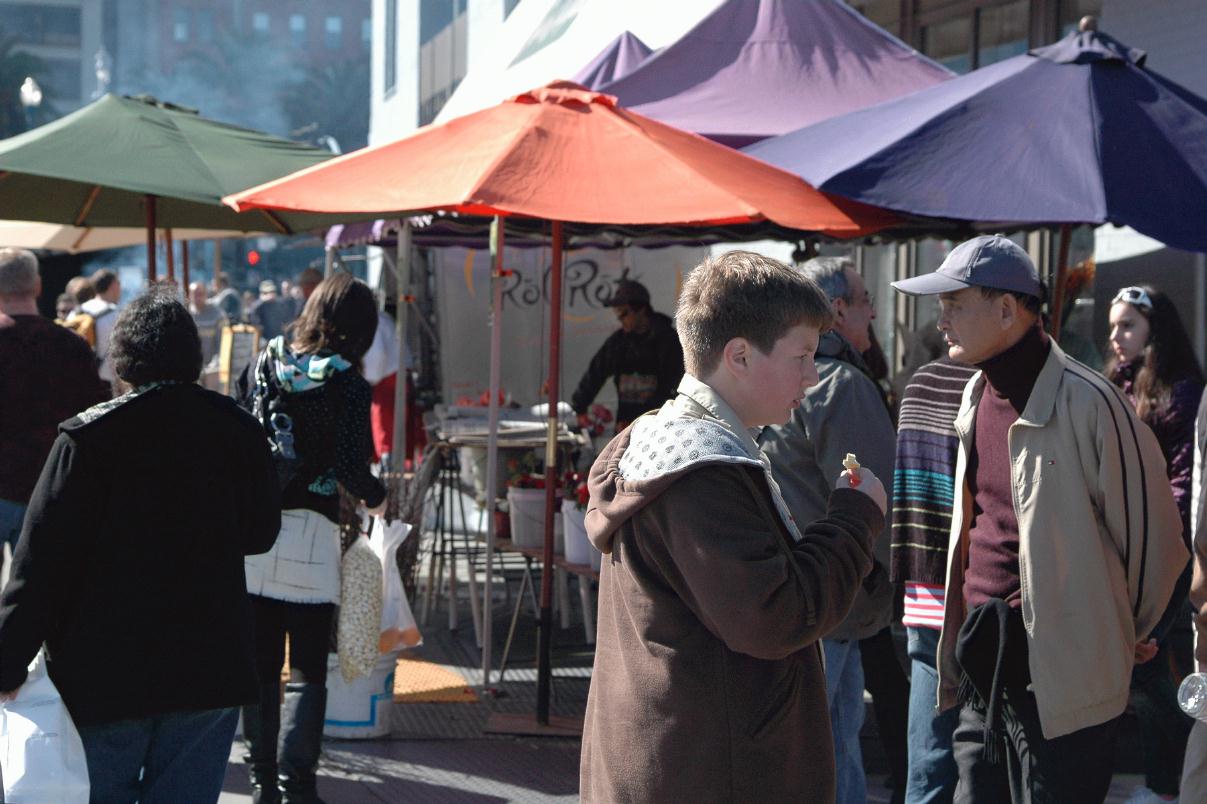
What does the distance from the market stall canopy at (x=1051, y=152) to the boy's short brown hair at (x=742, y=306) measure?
102 inches

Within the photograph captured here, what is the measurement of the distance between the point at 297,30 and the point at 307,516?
117 meters

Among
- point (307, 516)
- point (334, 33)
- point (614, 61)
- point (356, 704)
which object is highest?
point (334, 33)

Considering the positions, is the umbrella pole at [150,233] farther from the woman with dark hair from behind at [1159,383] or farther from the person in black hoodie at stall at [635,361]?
the woman with dark hair from behind at [1159,383]

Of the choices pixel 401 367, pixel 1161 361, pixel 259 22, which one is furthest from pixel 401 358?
pixel 259 22

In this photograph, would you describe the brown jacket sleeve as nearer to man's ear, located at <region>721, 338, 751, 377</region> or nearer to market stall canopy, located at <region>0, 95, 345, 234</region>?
man's ear, located at <region>721, 338, 751, 377</region>

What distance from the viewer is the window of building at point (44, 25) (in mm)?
99438

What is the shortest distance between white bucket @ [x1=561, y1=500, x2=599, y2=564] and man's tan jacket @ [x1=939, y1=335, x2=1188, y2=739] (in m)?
3.57

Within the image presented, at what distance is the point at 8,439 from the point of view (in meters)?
6.39

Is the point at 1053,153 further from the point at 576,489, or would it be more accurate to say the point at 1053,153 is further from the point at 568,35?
the point at 568,35

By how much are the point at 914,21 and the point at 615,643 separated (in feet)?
34.1

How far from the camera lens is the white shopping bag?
594cm

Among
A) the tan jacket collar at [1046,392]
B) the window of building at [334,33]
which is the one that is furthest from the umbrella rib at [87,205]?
the window of building at [334,33]

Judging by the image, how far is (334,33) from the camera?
381ft

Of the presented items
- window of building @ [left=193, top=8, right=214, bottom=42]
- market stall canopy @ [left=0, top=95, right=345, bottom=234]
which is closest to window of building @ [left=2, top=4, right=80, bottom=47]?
window of building @ [left=193, top=8, right=214, bottom=42]
